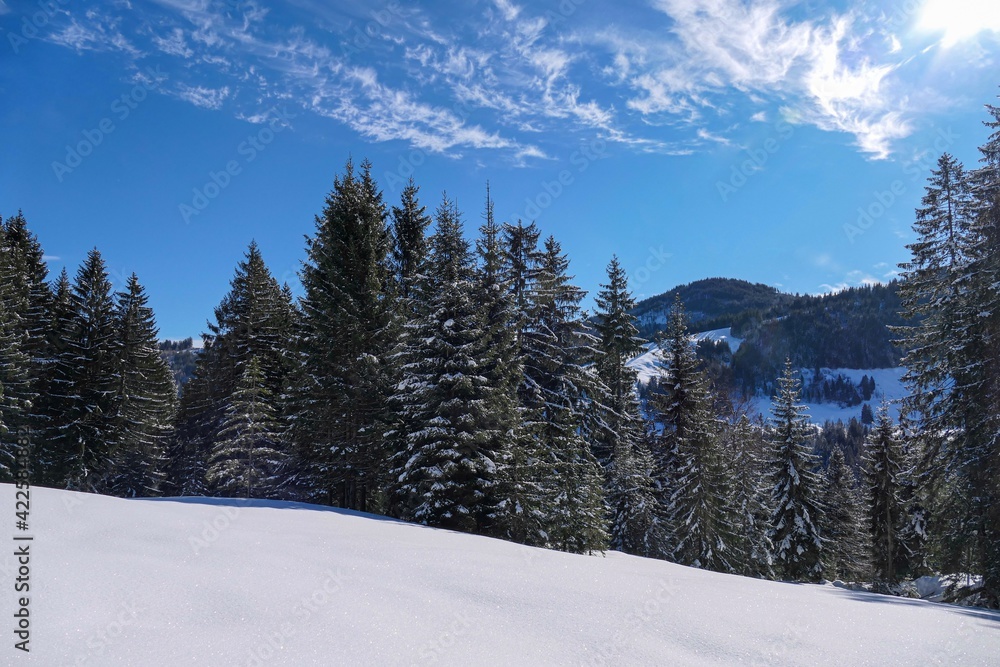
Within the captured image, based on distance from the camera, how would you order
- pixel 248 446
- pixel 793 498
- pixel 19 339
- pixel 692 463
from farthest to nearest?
pixel 793 498 < pixel 248 446 < pixel 692 463 < pixel 19 339

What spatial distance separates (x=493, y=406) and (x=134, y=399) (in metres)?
24.2

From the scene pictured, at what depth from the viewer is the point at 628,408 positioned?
3072 cm

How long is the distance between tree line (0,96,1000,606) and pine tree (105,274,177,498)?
0.15 metres

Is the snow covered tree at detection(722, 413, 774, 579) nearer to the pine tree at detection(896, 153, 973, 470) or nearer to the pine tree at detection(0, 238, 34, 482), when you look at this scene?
the pine tree at detection(896, 153, 973, 470)

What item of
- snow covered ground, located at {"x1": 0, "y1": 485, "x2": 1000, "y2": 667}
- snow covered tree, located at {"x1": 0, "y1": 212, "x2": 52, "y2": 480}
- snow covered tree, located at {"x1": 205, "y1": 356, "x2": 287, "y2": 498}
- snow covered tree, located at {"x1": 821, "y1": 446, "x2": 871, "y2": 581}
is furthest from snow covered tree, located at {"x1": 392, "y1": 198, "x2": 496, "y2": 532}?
snow covered tree, located at {"x1": 821, "y1": 446, "x2": 871, "y2": 581}

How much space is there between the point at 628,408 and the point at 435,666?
28.4 m

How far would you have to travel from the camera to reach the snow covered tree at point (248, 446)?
2573 centimetres

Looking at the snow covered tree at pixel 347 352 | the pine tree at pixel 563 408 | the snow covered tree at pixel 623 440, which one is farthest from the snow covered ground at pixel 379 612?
the snow covered tree at pixel 623 440

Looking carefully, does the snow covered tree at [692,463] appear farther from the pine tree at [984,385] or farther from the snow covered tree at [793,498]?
the pine tree at [984,385]

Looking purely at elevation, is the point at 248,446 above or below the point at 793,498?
above

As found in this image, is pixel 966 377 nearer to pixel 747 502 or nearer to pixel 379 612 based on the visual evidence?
pixel 747 502

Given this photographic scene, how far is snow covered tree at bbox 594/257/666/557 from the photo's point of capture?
26141 mm

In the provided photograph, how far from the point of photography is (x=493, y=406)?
54.9 feet

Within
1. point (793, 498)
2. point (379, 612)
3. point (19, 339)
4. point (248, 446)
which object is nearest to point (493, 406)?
point (379, 612)
